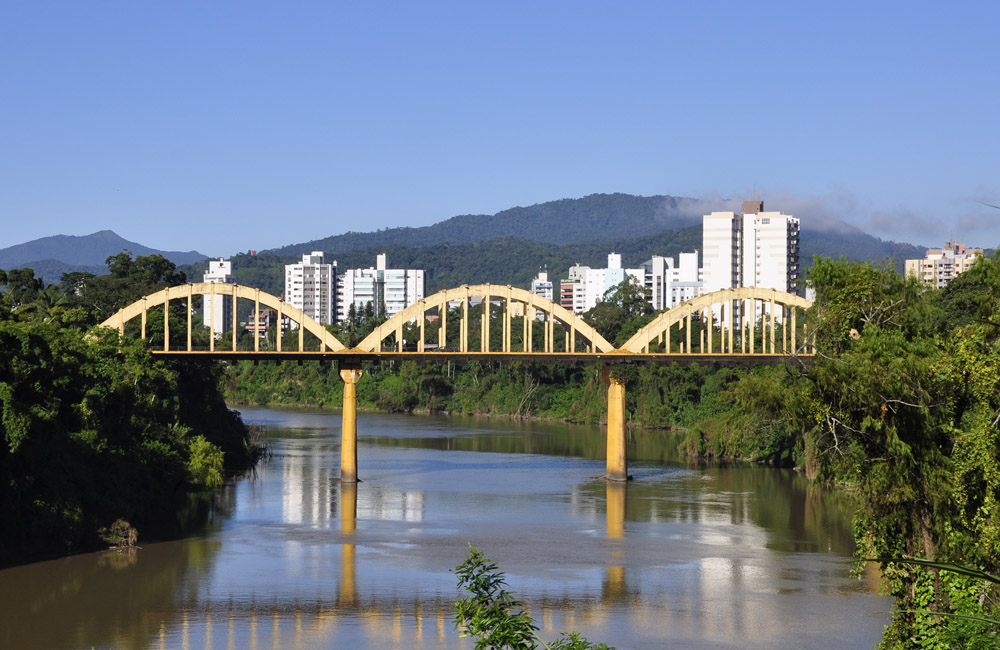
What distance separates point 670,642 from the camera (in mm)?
28453

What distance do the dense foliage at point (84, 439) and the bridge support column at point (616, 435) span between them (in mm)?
17512

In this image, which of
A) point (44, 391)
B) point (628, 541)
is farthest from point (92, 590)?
point (628, 541)

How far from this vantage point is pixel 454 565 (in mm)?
36750

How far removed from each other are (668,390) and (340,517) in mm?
47376

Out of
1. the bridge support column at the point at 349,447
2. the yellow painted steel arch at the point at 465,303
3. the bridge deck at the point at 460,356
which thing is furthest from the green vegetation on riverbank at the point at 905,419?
the yellow painted steel arch at the point at 465,303

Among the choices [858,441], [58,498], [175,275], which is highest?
[175,275]

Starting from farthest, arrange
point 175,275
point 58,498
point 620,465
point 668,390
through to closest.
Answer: point 668,390, point 175,275, point 620,465, point 58,498

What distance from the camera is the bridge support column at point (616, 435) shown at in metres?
56.7

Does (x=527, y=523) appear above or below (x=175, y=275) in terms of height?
below

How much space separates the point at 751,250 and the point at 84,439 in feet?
427

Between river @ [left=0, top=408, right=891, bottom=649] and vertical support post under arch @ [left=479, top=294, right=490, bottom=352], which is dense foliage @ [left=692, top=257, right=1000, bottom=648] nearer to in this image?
river @ [left=0, top=408, right=891, bottom=649]

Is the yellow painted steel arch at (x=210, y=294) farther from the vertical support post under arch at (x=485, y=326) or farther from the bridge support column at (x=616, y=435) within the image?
the bridge support column at (x=616, y=435)

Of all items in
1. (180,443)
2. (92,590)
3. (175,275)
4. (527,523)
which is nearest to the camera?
(92,590)

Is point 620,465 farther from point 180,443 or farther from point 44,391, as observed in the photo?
point 44,391
